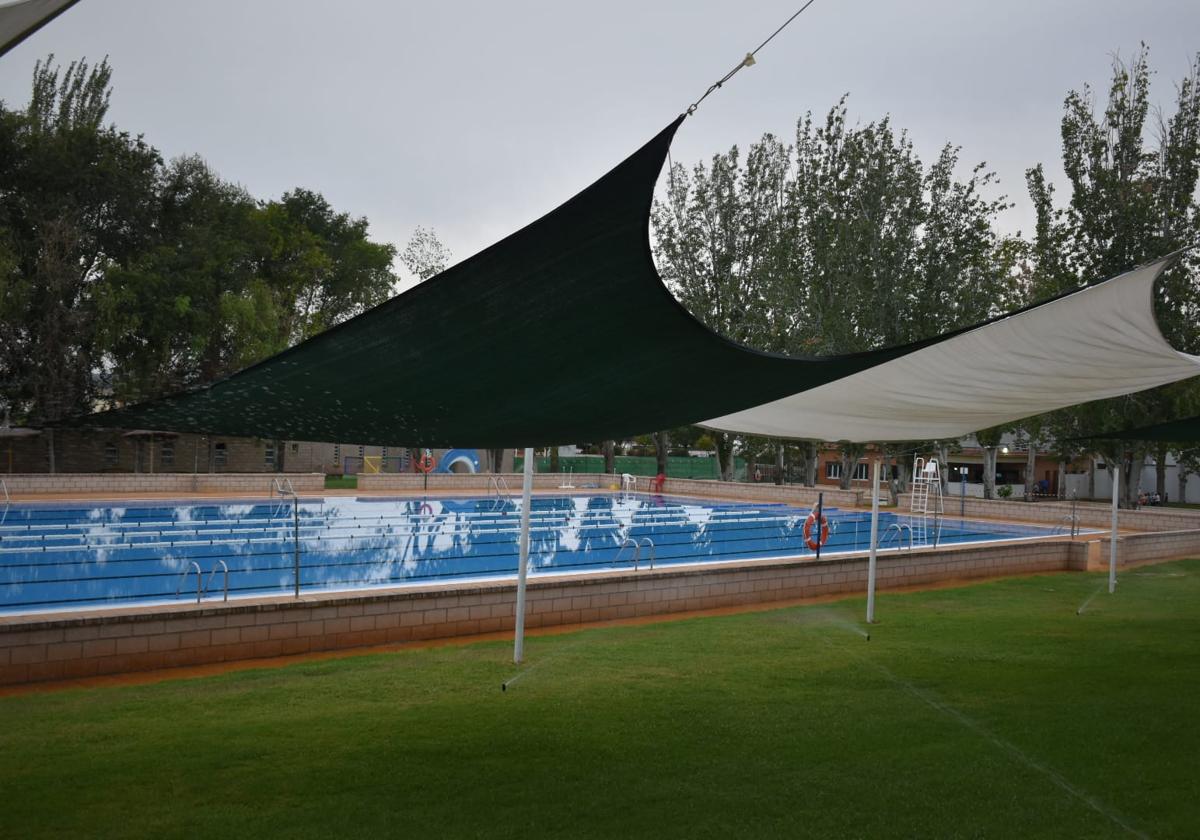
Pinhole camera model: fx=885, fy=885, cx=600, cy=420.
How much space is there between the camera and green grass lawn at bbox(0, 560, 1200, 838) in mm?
3463

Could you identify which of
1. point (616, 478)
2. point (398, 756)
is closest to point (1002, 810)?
point (398, 756)

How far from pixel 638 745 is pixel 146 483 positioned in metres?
22.6

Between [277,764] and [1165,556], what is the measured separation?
1585cm

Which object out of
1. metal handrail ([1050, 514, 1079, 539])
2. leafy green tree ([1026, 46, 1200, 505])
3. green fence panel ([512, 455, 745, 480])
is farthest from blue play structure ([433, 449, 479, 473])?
leafy green tree ([1026, 46, 1200, 505])

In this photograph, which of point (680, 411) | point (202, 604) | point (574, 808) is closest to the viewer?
point (574, 808)

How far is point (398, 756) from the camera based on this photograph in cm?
417

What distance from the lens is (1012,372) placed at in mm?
4891

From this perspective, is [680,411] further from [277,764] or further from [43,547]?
[43,547]

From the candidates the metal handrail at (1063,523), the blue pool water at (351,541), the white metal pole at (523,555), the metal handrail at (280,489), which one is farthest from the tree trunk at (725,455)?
the white metal pole at (523,555)

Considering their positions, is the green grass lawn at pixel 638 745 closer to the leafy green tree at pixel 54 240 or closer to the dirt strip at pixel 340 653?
the dirt strip at pixel 340 653

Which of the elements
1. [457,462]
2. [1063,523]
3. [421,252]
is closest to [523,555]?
[1063,523]

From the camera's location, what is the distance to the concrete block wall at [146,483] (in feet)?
72.1

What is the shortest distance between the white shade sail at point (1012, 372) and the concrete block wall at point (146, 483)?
20761 mm

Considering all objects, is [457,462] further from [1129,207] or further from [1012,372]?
[1012,372]
